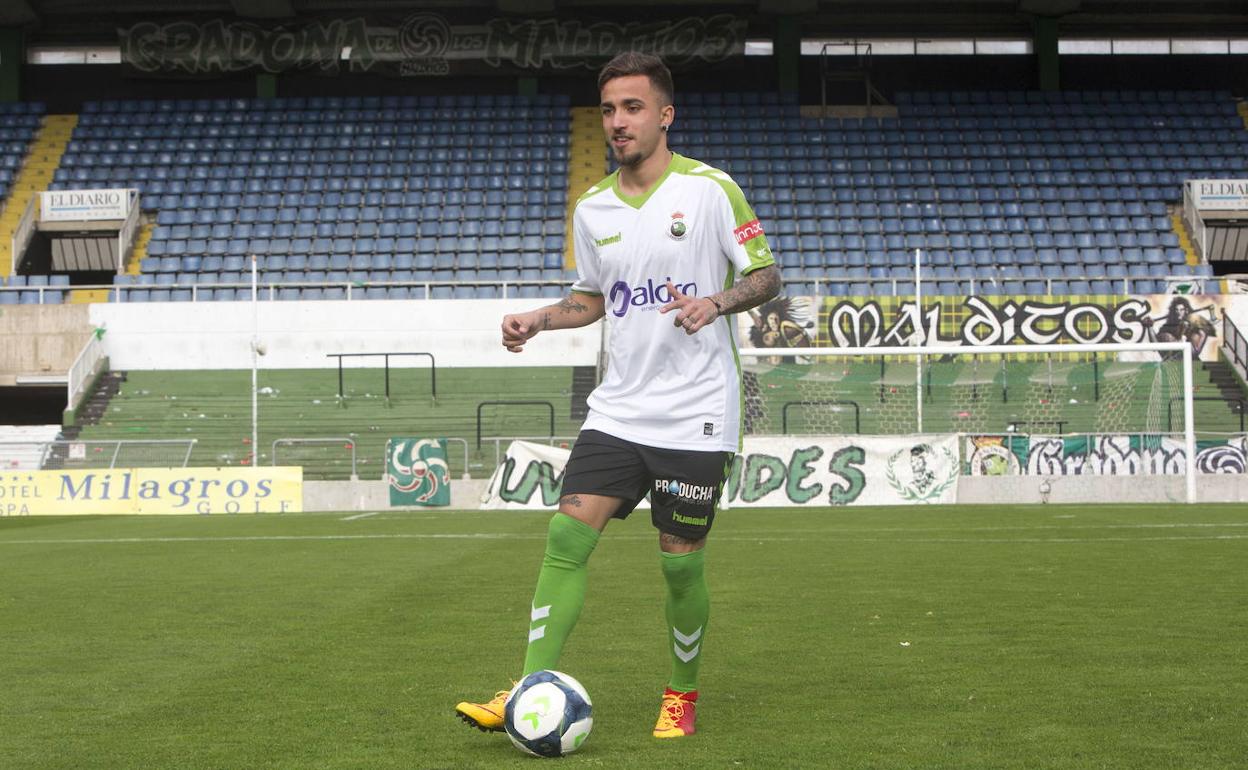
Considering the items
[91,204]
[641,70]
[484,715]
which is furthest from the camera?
[91,204]

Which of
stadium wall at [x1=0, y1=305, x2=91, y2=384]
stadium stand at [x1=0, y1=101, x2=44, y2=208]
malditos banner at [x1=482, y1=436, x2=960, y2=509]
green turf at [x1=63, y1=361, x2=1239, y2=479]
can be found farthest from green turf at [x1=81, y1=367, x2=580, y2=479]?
stadium stand at [x1=0, y1=101, x2=44, y2=208]

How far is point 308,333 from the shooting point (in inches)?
1225

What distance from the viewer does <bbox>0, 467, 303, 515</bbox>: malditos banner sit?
23.3 metres

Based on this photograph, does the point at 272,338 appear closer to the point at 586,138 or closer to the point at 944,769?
the point at 586,138

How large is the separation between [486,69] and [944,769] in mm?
37984

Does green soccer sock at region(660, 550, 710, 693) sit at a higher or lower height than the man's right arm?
lower

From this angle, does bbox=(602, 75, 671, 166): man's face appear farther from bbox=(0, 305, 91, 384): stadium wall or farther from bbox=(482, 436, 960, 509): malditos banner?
bbox=(0, 305, 91, 384): stadium wall

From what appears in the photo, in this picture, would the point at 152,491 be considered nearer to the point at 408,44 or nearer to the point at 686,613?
the point at 408,44

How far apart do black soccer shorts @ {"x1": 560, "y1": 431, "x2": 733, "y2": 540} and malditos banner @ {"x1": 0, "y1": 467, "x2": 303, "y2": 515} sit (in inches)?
763

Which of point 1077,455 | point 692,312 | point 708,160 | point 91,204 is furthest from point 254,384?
point 692,312

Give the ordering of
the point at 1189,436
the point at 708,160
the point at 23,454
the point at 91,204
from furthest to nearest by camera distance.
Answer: the point at 708,160 < the point at 91,204 < the point at 23,454 < the point at 1189,436

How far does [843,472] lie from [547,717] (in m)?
18.6

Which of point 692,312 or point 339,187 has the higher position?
point 339,187

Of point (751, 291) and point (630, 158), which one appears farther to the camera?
point (630, 158)
